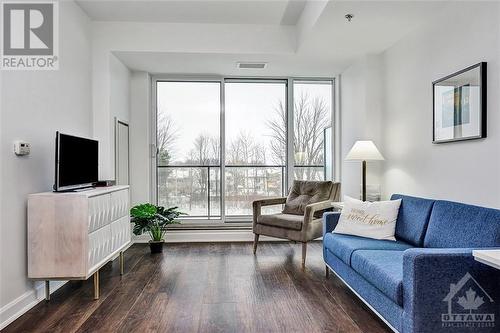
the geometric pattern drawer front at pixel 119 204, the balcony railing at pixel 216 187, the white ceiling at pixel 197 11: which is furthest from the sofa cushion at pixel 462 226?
the balcony railing at pixel 216 187

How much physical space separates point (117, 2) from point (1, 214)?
2.46 m

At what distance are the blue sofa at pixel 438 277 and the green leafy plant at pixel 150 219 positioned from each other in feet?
8.51

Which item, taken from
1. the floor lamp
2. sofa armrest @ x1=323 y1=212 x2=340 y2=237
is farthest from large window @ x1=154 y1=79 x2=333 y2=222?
sofa armrest @ x1=323 y1=212 x2=340 y2=237

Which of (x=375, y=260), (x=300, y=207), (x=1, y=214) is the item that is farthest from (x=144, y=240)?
(x=375, y=260)

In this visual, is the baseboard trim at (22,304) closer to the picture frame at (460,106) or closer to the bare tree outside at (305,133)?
the bare tree outside at (305,133)

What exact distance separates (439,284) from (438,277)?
0.04 metres

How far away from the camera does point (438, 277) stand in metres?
1.96

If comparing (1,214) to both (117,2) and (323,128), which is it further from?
(323,128)

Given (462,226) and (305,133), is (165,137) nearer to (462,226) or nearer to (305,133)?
(305,133)

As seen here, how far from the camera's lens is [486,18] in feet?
8.84

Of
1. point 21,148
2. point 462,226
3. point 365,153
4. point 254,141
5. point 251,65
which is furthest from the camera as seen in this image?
point 254,141

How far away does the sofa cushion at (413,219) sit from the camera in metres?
2.92

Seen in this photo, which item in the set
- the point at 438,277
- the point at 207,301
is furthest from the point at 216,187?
the point at 438,277

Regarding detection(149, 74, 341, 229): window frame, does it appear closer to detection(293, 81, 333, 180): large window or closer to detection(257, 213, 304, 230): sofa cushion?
detection(293, 81, 333, 180): large window
